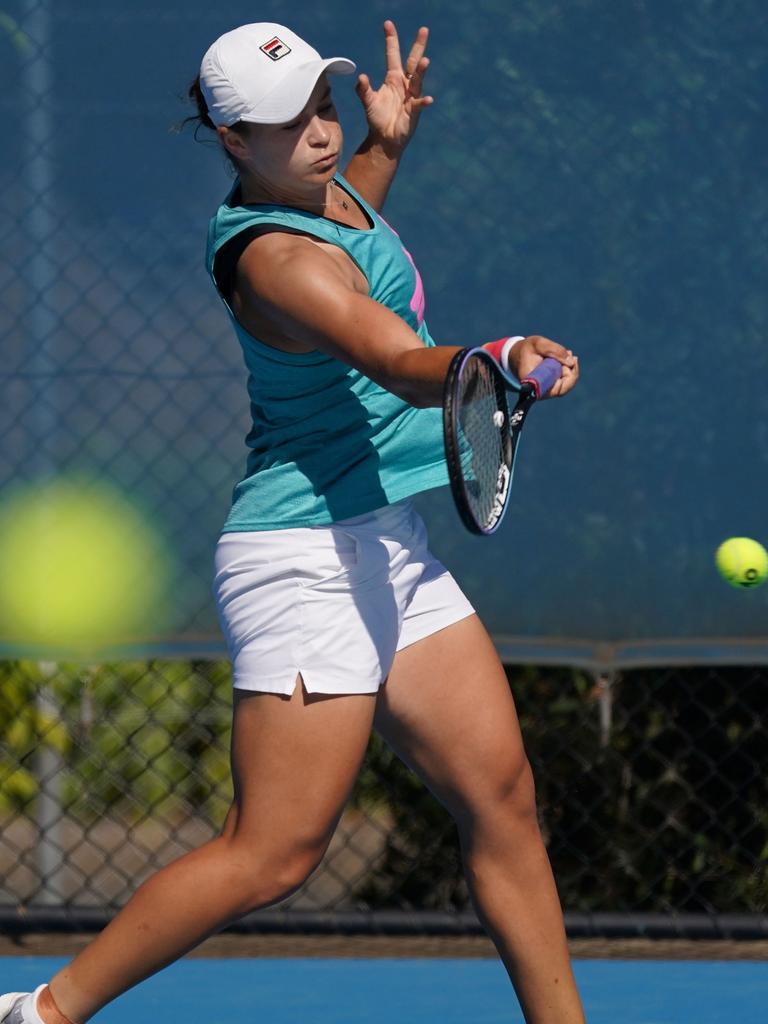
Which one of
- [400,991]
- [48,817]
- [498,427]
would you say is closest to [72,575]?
[48,817]

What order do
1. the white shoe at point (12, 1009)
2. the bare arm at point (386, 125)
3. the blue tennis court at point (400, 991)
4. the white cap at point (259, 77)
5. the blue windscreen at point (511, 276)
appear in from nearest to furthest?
the white cap at point (259, 77) → the white shoe at point (12, 1009) → the bare arm at point (386, 125) → the blue tennis court at point (400, 991) → the blue windscreen at point (511, 276)

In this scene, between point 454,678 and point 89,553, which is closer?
point 454,678

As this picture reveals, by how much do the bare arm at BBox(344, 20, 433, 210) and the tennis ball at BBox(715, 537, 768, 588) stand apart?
3.52ft

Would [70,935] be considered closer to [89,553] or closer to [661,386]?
[89,553]

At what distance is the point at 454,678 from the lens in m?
2.61

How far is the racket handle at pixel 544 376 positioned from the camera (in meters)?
2.29

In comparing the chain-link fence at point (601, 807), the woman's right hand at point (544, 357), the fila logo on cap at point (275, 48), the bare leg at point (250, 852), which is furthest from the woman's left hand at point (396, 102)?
the chain-link fence at point (601, 807)

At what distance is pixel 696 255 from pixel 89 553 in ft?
4.41

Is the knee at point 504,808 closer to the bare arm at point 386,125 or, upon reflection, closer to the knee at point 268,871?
the knee at point 268,871

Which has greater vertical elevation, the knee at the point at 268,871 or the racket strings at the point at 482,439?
the racket strings at the point at 482,439

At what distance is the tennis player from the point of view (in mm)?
2436

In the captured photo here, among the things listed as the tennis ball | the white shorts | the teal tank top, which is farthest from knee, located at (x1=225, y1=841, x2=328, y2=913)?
the tennis ball

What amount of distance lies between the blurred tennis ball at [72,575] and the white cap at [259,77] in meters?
1.38

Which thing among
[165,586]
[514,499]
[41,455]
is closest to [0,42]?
[41,455]
